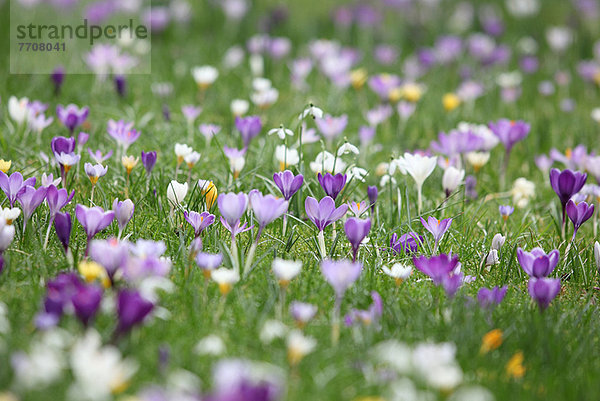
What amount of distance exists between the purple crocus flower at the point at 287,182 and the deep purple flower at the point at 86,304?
38.5 inches

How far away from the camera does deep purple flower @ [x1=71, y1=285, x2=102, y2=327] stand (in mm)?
1669

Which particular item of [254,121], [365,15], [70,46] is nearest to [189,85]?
[70,46]

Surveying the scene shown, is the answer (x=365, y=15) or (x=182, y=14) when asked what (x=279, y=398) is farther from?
(x=365, y=15)

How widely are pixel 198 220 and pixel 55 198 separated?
1.70 ft

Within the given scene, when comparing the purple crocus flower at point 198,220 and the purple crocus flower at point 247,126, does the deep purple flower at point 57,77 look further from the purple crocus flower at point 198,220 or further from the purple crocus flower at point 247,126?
the purple crocus flower at point 198,220

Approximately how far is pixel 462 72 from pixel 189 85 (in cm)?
240

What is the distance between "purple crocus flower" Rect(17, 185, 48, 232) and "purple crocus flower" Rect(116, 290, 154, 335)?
810 millimetres

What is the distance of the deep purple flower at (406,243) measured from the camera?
261 centimetres

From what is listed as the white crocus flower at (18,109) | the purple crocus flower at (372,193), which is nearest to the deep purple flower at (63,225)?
the purple crocus flower at (372,193)

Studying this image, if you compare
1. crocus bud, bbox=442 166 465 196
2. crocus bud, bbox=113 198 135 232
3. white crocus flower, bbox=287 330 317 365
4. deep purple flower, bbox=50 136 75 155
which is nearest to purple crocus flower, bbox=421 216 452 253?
crocus bud, bbox=442 166 465 196

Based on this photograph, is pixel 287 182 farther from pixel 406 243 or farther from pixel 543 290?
pixel 543 290

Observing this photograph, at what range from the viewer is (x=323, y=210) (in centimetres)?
238

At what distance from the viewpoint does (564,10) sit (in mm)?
8305

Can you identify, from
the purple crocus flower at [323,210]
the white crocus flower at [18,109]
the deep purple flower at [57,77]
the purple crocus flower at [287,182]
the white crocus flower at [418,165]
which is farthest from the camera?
the deep purple flower at [57,77]
